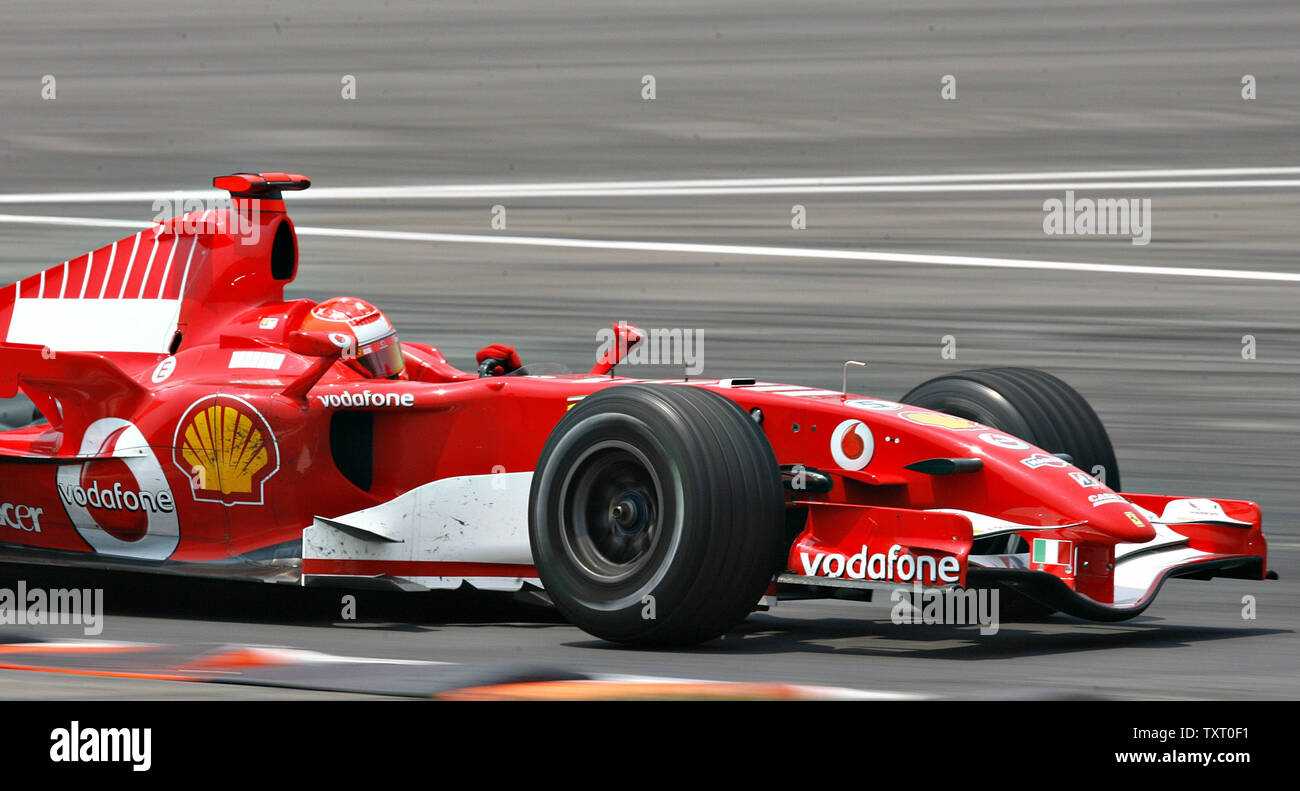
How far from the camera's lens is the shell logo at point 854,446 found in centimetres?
712

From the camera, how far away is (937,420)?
289 inches

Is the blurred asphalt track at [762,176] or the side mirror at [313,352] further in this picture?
the blurred asphalt track at [762,176]

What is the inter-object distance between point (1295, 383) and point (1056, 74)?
298 inches

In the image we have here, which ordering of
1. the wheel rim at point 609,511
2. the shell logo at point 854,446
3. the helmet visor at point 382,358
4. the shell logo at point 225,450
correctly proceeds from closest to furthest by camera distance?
the wheel rim at point 609,511 < the shell logo at point 854,446 < the shell logo at point 225,450 < the helmet visor at point 382,358

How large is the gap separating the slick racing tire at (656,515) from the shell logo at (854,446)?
19.4 inches

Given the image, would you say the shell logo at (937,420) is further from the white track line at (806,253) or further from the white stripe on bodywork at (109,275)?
the white track line at (806,253)

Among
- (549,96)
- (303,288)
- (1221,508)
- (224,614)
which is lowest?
(224,614)

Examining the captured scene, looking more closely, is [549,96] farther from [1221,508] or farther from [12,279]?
[1221,508]

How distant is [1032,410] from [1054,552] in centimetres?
162

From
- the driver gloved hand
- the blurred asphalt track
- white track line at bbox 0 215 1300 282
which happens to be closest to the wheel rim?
the blurred asphalt track

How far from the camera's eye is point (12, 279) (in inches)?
688

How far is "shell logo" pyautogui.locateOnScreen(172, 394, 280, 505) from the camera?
806 cm

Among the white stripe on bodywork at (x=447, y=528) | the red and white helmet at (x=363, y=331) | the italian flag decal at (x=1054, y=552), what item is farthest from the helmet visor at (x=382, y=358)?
the italian flag decal at (x=1054, y=552)
